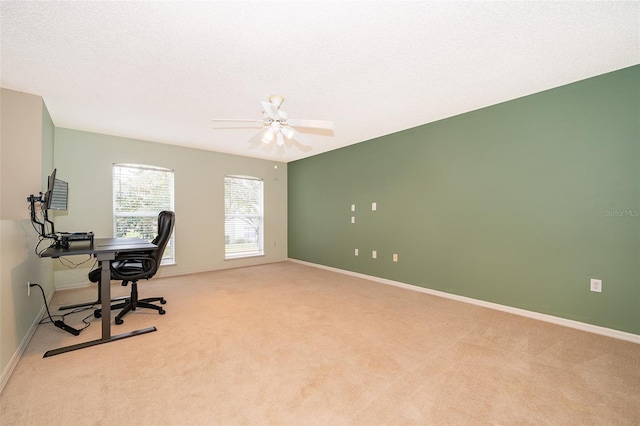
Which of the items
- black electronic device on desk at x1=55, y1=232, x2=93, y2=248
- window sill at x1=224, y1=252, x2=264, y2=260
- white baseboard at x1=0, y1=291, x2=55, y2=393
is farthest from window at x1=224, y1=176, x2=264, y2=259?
white baseboard at x1=0, y1=291, x2=55, y2=393

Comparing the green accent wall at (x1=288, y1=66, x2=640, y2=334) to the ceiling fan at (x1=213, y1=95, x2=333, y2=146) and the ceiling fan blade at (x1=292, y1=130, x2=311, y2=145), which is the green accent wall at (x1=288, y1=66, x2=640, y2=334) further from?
the ceiling fan at (x1=213, y1=95, x2=333, y2=146)

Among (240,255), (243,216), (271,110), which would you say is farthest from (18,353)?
(243,216)

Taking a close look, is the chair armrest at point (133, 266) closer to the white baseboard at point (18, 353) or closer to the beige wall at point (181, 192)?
the white baseboard at point (18, 353)

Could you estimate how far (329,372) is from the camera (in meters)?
1.95

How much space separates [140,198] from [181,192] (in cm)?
64

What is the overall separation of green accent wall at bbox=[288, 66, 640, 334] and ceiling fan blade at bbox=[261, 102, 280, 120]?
230 cm

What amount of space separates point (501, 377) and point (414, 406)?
75 cm

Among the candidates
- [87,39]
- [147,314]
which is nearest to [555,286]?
[147,314]

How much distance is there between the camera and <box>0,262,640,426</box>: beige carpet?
1555 mm

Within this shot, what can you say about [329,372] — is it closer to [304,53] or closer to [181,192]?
[304,53]

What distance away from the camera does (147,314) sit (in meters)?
3.06

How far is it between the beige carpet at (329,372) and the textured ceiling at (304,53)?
242 centimetres

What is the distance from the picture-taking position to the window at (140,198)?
4434 millimetres

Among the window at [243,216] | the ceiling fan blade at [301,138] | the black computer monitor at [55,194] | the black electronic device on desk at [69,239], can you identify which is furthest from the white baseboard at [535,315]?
the black computer monitor at [55,194]
